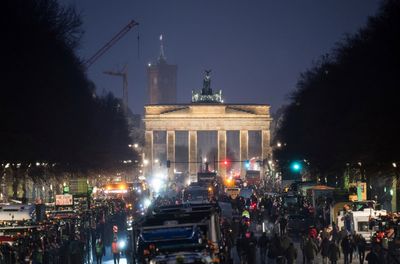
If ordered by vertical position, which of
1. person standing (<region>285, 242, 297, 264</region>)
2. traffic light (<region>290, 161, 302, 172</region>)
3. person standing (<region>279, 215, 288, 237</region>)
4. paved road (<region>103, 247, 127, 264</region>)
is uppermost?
traffic light (<region>290, 161, 302, 172</region>)

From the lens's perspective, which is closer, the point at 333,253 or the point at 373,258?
the point at 373,258

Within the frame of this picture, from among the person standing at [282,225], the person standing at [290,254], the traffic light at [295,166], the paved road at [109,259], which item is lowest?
the paved road at [109,259]

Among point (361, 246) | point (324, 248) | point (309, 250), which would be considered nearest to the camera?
point (309, 250)

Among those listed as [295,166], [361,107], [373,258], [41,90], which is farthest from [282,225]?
[295,166]

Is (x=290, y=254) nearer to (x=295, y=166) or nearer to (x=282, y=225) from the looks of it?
(x=282, y=225)

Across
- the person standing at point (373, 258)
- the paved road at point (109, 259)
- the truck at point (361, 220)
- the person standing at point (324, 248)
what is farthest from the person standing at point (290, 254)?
the paved road at point (109, 259)

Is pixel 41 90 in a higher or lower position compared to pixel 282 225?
higher

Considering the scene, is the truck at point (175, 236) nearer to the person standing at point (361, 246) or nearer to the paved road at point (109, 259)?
the person standing at point (361, 246)

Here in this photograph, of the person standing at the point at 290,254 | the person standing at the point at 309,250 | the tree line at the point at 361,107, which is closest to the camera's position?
the person standing at the point at 290,254

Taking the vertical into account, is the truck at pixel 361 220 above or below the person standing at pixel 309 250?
above

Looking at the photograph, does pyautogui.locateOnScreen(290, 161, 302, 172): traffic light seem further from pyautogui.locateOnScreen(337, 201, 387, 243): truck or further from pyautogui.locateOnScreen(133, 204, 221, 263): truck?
pyautogui.locateOnScreen(133, 204, 221, 263): truck

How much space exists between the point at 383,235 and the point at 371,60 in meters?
16.8

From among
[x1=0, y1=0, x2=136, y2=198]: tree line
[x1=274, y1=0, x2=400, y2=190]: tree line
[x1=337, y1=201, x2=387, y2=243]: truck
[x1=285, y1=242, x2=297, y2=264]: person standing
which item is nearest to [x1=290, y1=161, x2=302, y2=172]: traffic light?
[x1=274, y1=0, x2=400, y2=190]: tree line

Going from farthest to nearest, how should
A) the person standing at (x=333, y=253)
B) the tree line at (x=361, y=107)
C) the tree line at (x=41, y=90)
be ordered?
1. the tree line at (x=361, y=107)
2. the tree line at (x=41, y=90)
3. the person standing at (x=333, y=253)
